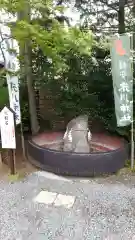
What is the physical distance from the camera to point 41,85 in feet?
18.4

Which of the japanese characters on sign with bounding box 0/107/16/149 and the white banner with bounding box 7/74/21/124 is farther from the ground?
the white banner with bounding box 7/74/21/124

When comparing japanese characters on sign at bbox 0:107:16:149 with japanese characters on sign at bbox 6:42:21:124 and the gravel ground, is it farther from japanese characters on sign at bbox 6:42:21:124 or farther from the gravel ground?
the gravel ground

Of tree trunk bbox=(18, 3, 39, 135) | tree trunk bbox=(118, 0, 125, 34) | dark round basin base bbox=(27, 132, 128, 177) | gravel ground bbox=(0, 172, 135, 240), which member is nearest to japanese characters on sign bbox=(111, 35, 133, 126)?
dark round basin base bbox=(27, 132, 128, 177)

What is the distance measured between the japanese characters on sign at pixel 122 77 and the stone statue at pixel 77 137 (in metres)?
0.65

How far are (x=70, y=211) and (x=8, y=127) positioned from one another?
1.65 meters

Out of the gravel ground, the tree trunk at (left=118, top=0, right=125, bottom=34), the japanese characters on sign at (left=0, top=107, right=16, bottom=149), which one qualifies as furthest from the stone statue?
the tree trunk at (left=118, top=0, right=125, bottom=34)

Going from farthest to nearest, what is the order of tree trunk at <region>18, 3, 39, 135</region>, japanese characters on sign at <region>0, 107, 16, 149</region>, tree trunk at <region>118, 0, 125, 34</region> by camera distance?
tree trunk at <region>118, 0, 125, 34</region> → tree trunk at <region>18, 3, 39, 135</region> → japanese characters on sign at <region>0, 107, 16, 149</region>

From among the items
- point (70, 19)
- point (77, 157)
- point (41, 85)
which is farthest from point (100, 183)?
point (70, 19)

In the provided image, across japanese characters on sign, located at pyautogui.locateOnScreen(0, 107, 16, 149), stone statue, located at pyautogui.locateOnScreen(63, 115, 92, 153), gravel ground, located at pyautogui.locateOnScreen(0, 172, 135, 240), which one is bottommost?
gravel ground, located at pyautogui.locateOnScreen(0, 172, 135, 240)

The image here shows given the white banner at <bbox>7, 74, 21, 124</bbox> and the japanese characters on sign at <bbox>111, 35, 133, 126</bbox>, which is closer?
the japanese characters on sign at <bbox>111, 35, 133, 126</bbox>

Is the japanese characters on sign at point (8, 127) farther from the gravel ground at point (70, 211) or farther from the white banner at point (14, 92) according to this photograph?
the gravel ground at point (70, 211)

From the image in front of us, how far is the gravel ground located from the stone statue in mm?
587

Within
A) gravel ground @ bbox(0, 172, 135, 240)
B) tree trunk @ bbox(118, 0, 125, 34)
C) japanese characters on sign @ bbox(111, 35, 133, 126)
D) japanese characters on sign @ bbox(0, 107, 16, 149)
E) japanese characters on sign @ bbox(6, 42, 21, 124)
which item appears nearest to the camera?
gravel ground @ bbox(0, 172, 135, 240)

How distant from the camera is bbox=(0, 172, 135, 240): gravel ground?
312 cm
